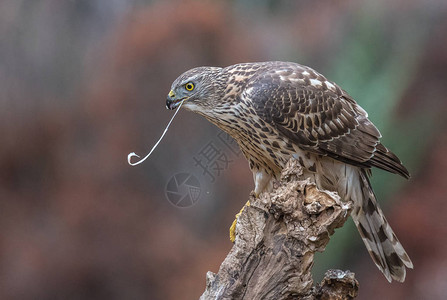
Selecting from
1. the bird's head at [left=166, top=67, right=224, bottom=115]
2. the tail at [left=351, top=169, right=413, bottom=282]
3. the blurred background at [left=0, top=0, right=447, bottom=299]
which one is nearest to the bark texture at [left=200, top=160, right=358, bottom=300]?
the bird's head at [left=166, top=67, right=224, bottom=115]

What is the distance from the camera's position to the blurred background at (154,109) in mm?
2982

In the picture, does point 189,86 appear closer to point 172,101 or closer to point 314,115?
point 172,101

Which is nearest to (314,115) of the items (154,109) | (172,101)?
→ (172,101)

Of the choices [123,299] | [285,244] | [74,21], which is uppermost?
[74,21]

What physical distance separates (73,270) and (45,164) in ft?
2.06

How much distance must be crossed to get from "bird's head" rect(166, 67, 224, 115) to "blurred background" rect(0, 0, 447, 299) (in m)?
0.53

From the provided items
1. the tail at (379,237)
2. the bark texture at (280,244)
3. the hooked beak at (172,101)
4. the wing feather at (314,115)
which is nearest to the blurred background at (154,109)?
the tail at (379,237)

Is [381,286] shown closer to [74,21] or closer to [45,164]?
[45,164]

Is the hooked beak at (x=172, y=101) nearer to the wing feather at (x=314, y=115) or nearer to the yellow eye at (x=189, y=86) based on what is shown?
the yellow eye at (x=189, y=86)

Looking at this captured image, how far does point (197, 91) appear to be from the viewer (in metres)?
2.43

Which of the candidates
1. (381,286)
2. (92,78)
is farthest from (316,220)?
(92,78)

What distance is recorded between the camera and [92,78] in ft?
9.85

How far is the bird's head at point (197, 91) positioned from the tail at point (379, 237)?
853 mm

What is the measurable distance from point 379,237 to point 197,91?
1176 mm
